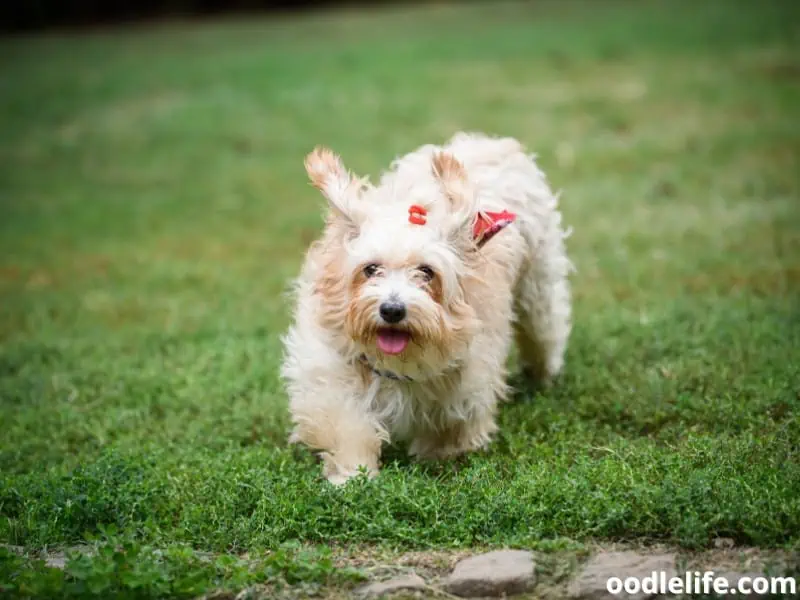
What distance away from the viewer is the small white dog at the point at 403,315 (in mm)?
4602

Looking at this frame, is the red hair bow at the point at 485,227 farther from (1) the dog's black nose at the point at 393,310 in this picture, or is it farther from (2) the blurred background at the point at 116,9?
(2) the blurred background at the point at 116,9

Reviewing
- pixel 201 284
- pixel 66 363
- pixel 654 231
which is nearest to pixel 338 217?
pixel 66 363

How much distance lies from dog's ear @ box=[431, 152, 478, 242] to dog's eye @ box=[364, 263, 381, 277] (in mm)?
380

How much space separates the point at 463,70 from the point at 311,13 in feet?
33.5

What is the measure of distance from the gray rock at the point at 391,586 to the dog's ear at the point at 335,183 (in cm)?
166

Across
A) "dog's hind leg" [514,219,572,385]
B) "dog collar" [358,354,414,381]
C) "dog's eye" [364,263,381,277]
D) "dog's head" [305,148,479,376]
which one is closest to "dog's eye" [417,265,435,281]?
"dog's head" [305,148,479,376]

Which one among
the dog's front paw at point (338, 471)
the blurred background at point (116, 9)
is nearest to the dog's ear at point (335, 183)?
the dog's front paw at point (338, 471)

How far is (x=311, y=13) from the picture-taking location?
2589cm

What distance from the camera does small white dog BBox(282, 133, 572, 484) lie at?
4.60m

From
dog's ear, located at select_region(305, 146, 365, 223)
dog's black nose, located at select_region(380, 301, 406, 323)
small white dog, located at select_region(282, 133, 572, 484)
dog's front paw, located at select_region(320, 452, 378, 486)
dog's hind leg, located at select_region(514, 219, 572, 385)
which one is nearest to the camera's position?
dog's black nose, located at select_region(380, 301, 406, 323)

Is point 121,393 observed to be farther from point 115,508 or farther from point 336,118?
point 336,118

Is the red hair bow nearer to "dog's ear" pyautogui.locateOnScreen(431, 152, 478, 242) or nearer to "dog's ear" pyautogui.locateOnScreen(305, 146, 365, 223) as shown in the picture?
"dog's ear" pyautogui.locateOnScreen(431, 152, 478, 242)

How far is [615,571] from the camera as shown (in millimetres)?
3812

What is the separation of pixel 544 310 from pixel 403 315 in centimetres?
171
